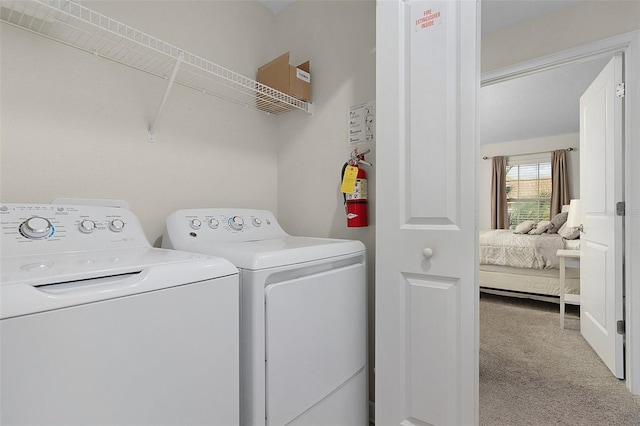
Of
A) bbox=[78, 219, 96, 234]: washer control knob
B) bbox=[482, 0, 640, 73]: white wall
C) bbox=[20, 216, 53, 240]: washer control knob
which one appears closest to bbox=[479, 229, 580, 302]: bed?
bbox=[482, 0, 640, 73]: white wall

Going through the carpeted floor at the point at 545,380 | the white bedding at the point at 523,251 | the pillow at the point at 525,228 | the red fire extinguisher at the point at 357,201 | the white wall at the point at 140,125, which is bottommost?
the carpeted floor at the point at 545,380

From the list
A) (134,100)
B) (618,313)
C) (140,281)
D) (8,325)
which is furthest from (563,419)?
(134,100)

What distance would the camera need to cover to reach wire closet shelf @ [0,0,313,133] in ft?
3.53

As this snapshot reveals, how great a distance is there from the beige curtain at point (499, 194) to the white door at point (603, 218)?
11.0 ft

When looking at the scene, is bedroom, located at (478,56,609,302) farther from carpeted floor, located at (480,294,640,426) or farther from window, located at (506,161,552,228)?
carpeted floor, located at (480,294,640,426)

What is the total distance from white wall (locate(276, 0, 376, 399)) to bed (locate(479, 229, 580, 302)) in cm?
224

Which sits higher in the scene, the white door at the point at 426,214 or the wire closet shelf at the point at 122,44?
the wire closet shelf at the point at 122,44

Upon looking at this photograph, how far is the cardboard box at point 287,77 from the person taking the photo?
1.74m

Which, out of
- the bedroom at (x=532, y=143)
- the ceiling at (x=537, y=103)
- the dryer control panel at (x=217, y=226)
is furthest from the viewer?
the bedroom at (x=532, y=143)

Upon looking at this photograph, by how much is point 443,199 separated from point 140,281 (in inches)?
41.1

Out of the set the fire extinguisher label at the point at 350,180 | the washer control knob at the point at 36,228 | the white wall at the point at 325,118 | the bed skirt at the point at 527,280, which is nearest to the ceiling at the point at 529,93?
the white wall at the point at 325,118

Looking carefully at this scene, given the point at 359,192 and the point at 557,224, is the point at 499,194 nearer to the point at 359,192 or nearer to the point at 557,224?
the point at 557,224

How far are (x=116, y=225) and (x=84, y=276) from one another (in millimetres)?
559

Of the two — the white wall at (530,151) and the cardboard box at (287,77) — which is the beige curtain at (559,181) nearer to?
the white wall at (530,151)
